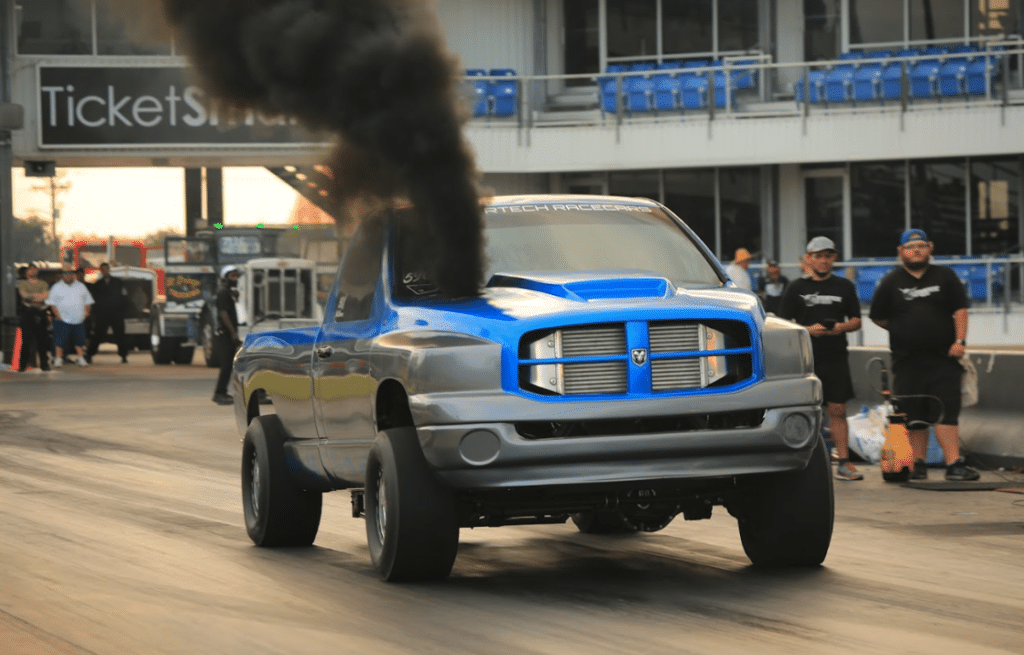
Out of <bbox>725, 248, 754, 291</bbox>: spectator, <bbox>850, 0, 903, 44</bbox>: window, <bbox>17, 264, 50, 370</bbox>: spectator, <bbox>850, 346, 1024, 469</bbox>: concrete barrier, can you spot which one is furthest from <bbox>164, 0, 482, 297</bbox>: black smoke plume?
<bbox>850, 0, 903, 44</bbox>: window

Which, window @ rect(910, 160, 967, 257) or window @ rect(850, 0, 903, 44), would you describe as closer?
window @ rect(910, 160, 967, 257)

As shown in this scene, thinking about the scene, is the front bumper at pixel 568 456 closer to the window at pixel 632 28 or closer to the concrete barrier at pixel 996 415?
the concrete barrier at pixel 996 415

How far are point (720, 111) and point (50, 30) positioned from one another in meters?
14.3

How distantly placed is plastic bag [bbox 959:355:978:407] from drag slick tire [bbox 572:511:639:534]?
432 cm

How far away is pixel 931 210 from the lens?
35750 millimetres

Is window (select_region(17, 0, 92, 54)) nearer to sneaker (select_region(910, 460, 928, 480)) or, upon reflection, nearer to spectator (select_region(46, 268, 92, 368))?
spectator (select_region(46, 268, 92, 368))

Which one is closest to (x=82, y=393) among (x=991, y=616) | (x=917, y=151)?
(x=917, y=151)

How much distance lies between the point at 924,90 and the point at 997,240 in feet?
11.2

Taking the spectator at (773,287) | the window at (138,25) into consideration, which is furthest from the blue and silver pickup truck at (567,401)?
the spectator at (773,287)

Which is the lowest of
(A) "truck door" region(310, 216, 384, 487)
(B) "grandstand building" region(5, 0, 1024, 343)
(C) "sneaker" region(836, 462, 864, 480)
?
(C) "sneaker" region(836, 462, 864, 480)

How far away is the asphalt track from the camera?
6766mm

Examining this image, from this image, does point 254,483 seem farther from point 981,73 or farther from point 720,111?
point 720,111

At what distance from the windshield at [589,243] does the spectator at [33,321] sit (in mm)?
22987

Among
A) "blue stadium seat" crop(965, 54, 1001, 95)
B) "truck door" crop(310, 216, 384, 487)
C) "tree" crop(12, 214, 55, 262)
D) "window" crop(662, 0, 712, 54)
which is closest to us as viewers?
"truck door" crop(310, 216, 384, 487)
